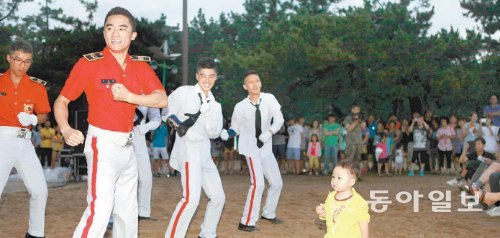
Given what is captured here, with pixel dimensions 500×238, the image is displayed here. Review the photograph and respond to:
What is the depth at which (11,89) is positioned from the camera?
7055mm

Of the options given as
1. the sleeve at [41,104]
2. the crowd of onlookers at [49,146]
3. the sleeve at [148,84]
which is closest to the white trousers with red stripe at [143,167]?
the sleeve at [41,104]

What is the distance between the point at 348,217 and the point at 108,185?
187 cm

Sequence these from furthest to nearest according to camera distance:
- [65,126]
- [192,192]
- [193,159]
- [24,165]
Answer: [24,165], [193,159], [192,192], [65,126]

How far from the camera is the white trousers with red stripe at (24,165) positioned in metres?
6.83

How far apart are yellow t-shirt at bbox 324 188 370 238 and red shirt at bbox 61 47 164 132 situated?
1763 millimetres

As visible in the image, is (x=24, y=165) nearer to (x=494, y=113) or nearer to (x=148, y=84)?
(x=148, y=84)

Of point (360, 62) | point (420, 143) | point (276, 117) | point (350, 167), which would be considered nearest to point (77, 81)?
point (350, 167)

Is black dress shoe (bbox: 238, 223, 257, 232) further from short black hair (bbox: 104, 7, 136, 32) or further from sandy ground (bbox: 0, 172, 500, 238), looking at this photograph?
short black hair (bbox: 104, 7, 136, 32)

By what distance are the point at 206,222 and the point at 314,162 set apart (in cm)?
1317

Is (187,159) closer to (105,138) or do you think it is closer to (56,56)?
(105,138)

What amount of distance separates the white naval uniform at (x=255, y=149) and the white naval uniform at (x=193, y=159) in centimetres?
148

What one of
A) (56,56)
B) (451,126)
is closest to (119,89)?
(451,126)

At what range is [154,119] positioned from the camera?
9102mm

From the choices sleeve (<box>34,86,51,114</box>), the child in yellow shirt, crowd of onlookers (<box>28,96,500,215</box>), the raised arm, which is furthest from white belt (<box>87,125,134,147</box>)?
crowd of onlookers (<box>28,96,500,215</box>)
